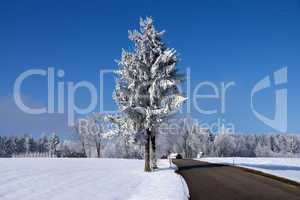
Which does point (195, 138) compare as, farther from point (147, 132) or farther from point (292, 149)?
point (147, 132)

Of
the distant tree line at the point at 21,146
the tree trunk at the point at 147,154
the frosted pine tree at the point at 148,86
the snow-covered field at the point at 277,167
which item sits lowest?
the distant tree line at the point at 21,146

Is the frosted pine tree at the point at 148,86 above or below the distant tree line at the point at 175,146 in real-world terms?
above

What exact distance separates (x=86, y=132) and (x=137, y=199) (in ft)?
314

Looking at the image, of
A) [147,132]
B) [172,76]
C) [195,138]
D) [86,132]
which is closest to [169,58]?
[172,76]

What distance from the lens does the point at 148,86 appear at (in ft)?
123

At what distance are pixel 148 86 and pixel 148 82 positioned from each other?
0.36 meters

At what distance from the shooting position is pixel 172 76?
38.3 m

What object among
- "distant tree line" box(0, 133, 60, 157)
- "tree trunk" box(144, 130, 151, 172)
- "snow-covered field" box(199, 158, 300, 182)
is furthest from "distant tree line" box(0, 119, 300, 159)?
"tree trunk" box(144, 130, 151, 172)

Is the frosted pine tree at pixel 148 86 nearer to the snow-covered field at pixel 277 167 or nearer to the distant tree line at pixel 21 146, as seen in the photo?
the snow-covered field at pixel 277 167

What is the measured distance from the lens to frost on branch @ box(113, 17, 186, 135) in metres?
36.6

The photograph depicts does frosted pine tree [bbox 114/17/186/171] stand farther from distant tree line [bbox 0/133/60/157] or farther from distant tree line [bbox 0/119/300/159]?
distant tree line [bbox 0/133/60/157]

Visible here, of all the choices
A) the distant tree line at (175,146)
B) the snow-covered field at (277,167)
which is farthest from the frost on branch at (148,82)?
the distant tree line at (175,146)

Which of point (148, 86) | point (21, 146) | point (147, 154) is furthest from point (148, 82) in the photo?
point (21, 146)

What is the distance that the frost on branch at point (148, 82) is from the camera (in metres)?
36.6
